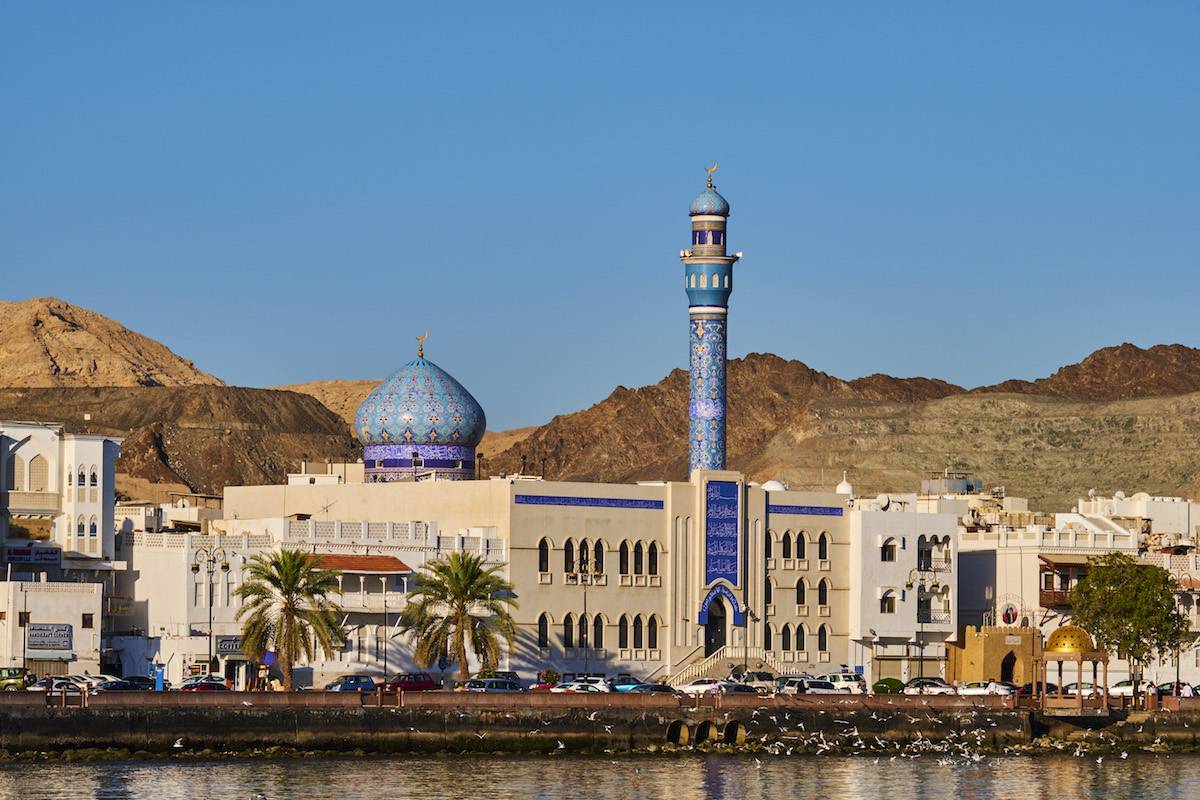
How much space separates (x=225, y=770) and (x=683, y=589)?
26454 mm

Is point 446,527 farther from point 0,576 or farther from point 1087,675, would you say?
point 1087,675

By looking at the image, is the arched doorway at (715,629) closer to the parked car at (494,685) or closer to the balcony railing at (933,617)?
the balcony railing at (933,617)

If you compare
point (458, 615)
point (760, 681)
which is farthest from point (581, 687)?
point (760, 681)

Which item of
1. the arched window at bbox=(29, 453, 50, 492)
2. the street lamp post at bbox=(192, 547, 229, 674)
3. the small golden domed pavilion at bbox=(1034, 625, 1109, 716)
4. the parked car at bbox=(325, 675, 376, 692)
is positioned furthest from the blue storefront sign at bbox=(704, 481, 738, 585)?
the arched window at bbox=(29, 453, 50, 492)

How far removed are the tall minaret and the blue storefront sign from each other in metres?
6.01

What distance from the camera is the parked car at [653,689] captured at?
73969mm

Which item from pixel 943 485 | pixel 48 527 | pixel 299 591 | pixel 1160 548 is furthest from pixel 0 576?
pixel 943 485

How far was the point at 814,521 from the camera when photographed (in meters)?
90.1

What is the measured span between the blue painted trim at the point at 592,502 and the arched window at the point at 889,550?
8370 mm

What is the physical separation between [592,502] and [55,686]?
22.2 metres

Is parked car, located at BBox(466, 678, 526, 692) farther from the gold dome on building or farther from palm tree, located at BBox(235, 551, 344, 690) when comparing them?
the gold dome on building

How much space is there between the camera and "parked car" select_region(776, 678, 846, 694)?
7588 centimetres

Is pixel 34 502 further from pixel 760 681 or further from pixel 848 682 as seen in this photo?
pixel 848 682

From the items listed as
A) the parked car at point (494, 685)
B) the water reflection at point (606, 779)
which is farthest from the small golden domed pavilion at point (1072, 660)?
the parked car at point (494, 685)
